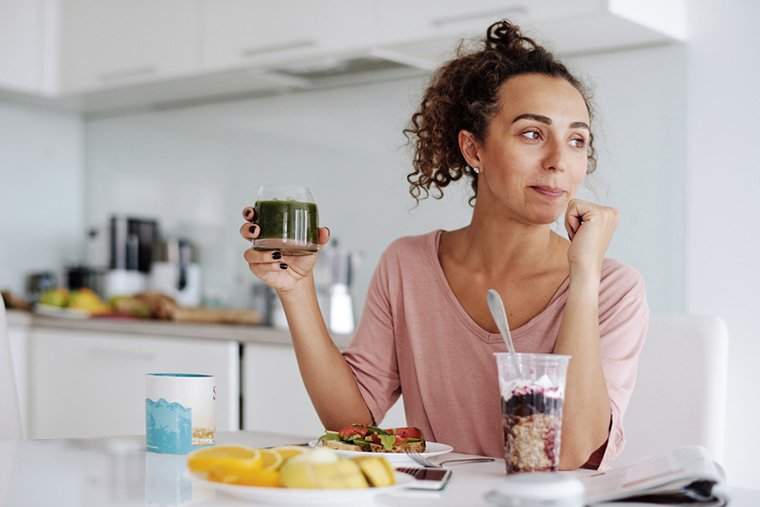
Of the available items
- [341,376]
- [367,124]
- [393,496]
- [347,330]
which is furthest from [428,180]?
[367,124]

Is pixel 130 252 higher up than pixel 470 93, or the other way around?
pixel 470 93

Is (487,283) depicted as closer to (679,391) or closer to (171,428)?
(679,391)

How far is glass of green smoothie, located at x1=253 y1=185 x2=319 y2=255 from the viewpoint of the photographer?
1.47 m

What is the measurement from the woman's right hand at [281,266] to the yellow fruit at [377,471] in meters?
0.53

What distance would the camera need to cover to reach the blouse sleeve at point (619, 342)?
1.45m

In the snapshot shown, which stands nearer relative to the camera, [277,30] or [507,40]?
[507,40]

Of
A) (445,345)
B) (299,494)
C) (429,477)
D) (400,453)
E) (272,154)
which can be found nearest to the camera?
(299,494)

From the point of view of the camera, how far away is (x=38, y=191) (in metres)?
4.04

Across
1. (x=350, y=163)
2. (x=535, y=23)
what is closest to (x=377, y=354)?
(x=535, y=23)

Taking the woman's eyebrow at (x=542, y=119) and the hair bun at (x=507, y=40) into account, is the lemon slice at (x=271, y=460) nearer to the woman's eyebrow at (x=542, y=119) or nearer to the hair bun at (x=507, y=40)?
the woman's eyebrow at (x=542, y=119)

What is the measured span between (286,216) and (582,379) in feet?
1.50

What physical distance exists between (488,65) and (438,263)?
348 mm

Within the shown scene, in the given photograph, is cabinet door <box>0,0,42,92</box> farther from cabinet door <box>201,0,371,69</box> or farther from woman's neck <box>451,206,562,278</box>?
woman's neck <box>451,206,562,278</box>

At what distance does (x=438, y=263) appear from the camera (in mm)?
1848
